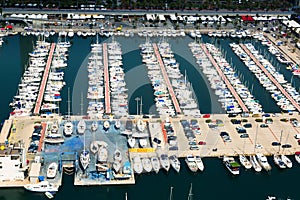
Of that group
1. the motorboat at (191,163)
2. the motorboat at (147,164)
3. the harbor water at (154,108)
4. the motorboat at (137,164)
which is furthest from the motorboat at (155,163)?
the motorboat at (191,163)

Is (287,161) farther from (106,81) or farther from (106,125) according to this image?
(106,81)

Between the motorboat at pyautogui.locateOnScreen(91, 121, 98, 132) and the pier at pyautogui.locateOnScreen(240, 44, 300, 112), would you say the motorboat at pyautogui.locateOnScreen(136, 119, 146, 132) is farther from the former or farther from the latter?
the pier at pyautogui.locateOnScreen(240, 44, 300, 112)

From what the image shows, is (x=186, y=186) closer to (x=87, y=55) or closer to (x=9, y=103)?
(x=9, y=103)

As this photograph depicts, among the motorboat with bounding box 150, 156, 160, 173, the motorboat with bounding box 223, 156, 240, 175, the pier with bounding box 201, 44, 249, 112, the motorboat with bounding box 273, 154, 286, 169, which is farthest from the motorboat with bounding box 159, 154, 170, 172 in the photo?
the pier with bounding box 201, 44, 249, 112

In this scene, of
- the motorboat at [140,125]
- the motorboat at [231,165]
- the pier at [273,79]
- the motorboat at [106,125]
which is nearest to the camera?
the motorboat at [231,165]

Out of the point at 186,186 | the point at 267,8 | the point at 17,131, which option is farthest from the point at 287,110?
the point at 267,8

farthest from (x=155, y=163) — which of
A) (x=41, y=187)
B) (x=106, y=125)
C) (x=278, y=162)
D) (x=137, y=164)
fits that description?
(x=278, y=162)

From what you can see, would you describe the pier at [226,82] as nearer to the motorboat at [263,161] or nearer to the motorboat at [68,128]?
the motorboat at [263,161]
